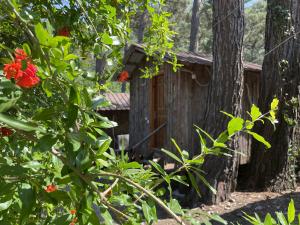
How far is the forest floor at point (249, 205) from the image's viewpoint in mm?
7043

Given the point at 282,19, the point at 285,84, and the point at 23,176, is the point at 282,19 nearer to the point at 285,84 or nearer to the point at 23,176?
the point at 285,84

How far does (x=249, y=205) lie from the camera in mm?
7500

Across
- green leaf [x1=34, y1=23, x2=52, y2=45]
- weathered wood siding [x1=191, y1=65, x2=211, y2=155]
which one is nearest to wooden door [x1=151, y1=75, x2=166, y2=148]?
weathered wood siding [x1=191, y1=65, x2=211, y2=155]

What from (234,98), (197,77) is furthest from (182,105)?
(234,98)

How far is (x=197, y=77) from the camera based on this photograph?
1005 cm

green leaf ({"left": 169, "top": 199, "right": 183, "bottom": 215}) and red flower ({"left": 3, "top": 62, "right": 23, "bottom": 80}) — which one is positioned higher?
red flower ({"left": 3, "top": 62, "right": 23, "bottom": 80})

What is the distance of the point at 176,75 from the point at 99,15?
8271 millimetres

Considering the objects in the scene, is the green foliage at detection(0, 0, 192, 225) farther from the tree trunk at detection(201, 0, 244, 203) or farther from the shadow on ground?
the tree trunk at detection(201, 0, 244, 203)

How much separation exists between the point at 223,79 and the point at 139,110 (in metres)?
4.80

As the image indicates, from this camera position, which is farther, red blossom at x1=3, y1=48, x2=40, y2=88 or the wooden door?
the wooden door

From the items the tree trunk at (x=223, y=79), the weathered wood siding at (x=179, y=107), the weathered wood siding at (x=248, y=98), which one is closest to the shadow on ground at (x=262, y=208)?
the tree trunk at (x=223, y=79)

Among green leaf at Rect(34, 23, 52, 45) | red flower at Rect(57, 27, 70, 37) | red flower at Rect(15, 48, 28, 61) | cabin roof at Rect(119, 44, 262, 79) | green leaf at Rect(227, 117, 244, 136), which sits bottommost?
green leaf at Rect(227, 117, 244, 136)

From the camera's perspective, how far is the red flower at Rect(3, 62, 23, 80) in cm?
100

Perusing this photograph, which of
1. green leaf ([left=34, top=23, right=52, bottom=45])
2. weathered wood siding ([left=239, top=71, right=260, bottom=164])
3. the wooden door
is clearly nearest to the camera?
green leaf ([left=34, top=23, right=52, bottom=45])
